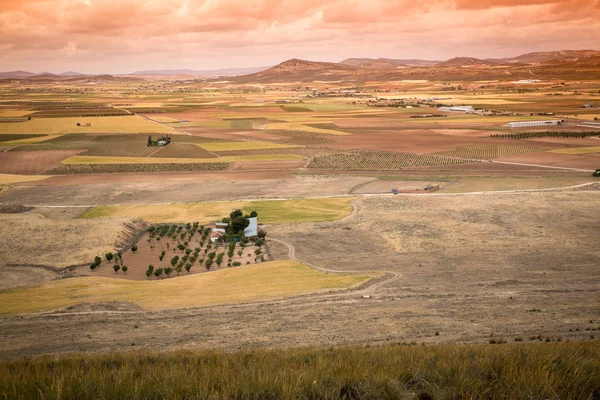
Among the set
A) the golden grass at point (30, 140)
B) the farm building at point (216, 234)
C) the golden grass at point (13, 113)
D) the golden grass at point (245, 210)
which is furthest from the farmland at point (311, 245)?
the golden grass at point (13, 113)

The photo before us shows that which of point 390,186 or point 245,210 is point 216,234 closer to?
point 245,210

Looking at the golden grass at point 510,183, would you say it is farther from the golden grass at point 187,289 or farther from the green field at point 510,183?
the golden grass at point 187,289

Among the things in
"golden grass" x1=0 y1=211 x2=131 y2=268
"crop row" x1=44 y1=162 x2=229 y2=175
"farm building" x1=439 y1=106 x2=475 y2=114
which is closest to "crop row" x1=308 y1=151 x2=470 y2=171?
"crop row" x1=44 y1=162 x2=229 y2=175

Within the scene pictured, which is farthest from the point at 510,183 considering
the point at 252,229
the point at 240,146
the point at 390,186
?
the point at 240,146

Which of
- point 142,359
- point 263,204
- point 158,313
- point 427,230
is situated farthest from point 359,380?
point 263,204

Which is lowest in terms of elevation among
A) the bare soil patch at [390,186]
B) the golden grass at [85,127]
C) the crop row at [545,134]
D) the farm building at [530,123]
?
the bare soil patch at [390,186]

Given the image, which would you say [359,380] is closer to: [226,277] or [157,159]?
[226,277]
